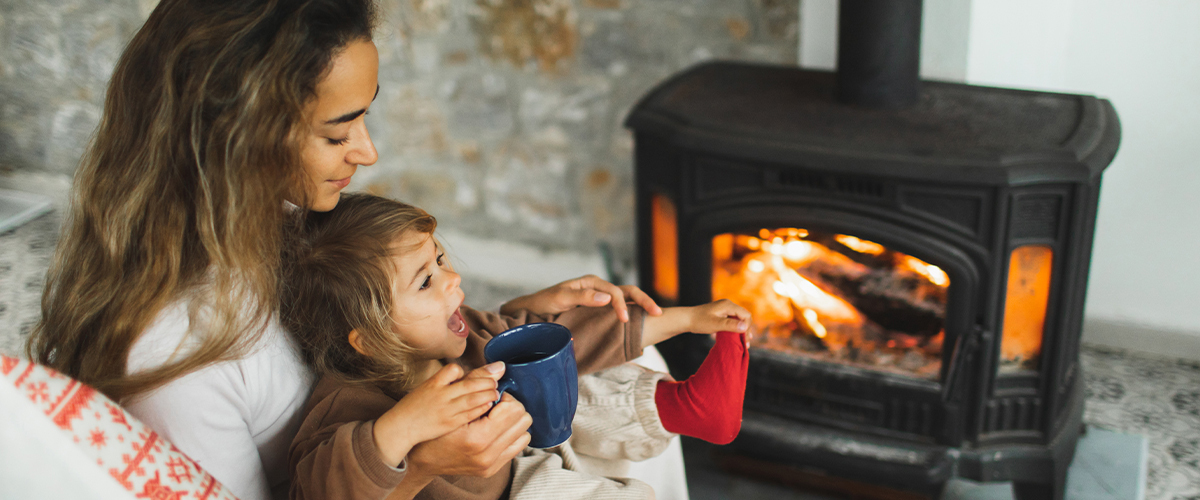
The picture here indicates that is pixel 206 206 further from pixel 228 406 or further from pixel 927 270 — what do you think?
pixel 927 270

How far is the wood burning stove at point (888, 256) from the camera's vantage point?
147cm

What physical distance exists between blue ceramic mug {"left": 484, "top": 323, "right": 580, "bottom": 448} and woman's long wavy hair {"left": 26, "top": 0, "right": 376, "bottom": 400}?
284mm

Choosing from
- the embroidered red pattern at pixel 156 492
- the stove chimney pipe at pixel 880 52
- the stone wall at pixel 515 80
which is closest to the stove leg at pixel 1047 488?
the stove chimney pipe at pixel 880 52

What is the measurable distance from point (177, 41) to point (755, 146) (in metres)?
1.00

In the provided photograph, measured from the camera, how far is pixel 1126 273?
2.07 metres

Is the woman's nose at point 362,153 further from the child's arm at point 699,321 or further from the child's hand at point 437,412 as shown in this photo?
the child's arm at point 699,321

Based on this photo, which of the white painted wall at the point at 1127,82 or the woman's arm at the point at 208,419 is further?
the white painted wall at the point at 1127,82

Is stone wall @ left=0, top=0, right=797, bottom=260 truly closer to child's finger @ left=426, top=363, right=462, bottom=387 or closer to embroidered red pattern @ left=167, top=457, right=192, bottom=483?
child's finger @ left=426, top=363, right=462, bottom=387

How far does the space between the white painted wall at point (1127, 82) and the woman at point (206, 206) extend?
4.15ft

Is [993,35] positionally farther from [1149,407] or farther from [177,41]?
[177,41]

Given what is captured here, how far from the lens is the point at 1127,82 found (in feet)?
6.19

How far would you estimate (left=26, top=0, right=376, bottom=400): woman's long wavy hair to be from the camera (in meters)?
0.85

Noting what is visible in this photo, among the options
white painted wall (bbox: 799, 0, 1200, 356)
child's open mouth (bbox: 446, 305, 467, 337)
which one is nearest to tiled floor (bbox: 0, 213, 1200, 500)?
white painted wall (bbox: 799, 0, 1200, 356)

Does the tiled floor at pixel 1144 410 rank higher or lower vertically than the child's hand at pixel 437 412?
lower
